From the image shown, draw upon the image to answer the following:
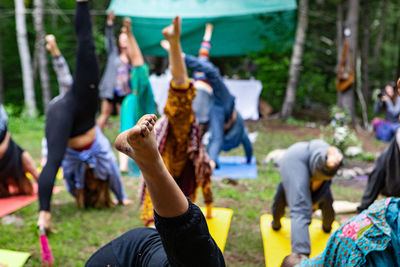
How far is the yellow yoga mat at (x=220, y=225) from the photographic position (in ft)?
9.10

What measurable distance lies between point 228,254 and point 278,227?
17.8 inches

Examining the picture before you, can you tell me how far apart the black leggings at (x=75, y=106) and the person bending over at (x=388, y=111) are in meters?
5.46

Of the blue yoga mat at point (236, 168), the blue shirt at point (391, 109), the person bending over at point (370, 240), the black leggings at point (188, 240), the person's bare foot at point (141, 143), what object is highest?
the person's bare foot at point (141, 143)

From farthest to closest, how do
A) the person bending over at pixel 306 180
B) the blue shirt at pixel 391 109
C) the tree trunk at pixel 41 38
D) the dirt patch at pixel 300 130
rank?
the tree trunk at pixel 41 38, the dirt patch at pixel 300 130, the blue shirt at pixel 391 109, the person bending over at pixel 306 180

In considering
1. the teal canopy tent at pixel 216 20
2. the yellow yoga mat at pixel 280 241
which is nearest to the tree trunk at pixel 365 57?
the teal canopy tent at pixel 216 20

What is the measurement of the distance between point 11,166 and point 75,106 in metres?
1.28

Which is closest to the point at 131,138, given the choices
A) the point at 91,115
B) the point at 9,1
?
the point at 91,115

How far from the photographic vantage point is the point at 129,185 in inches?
177

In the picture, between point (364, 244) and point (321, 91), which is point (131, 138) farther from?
point (321, 91)

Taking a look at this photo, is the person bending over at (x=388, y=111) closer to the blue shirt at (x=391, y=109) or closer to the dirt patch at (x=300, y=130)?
the blue shirt at (x=391, y=109)

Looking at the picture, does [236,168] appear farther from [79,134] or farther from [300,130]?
[300,130]

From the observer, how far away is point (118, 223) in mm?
3305

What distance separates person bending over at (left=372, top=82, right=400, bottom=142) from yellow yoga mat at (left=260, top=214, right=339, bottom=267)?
4.45m

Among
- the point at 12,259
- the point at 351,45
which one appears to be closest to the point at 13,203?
the point at 12,259
